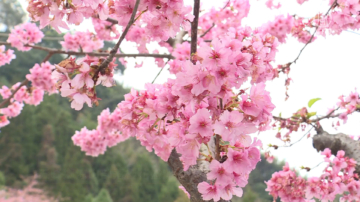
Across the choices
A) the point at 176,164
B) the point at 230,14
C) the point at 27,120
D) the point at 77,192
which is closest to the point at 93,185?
the point at 77,192

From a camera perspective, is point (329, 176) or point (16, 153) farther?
point (16, 153)

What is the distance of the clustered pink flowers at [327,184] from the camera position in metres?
1.86

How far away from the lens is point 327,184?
189 centimetres

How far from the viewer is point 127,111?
39.0 inches

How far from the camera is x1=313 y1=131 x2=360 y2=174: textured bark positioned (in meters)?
2.22

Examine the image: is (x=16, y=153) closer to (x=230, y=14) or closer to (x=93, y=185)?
(x=93, y=185)

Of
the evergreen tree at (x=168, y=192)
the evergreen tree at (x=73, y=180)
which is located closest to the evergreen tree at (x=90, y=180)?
the evergreen tree at (x=73, y=180)

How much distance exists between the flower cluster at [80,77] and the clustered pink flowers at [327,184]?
1.78 meters

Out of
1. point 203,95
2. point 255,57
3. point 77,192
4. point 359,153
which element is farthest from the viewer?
point 77,192

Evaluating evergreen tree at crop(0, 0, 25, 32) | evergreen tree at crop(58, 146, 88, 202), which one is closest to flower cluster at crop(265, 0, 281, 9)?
evergreen tree at crop(58, 146, 88, 202)

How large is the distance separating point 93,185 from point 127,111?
10207 millimetres

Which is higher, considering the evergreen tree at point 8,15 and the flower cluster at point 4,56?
the evergreen tree at point 8,15

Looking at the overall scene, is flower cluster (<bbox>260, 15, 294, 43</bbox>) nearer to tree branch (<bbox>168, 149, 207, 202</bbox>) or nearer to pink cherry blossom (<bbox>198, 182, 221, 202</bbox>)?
tree branch (<bbox>168, 149, 207, 202</bbox>)

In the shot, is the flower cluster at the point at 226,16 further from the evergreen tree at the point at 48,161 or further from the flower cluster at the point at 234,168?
the evergreen tree at the point at 48,161
